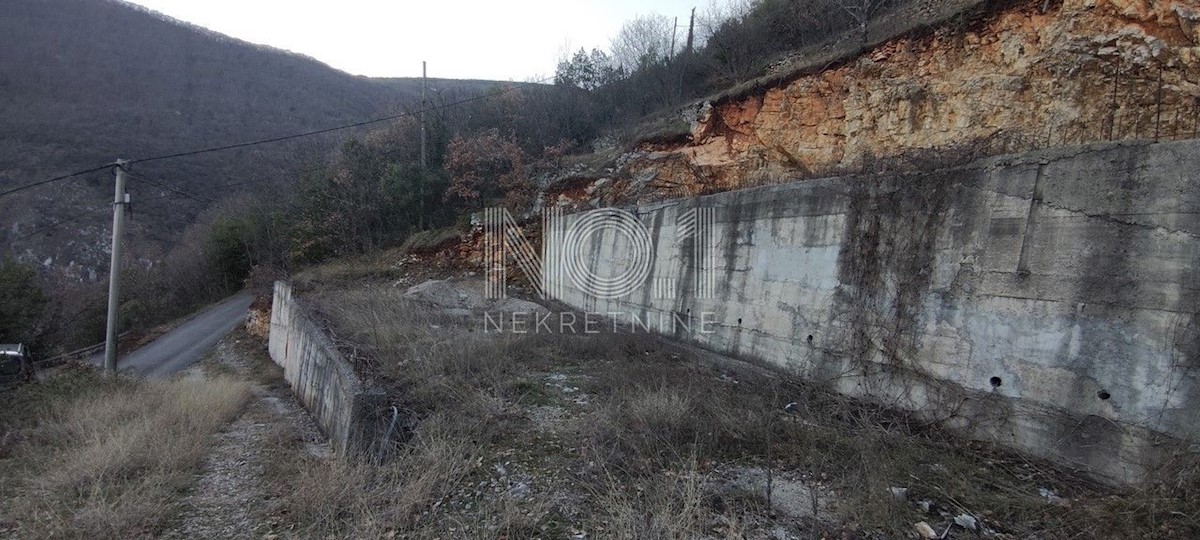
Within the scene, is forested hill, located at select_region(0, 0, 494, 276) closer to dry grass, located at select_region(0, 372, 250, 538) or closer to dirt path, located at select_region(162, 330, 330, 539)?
dry grass, located at select_region(0, 372, 250, 538)

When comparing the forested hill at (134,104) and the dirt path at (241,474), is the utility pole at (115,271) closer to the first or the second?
the dirt path at (241,474)

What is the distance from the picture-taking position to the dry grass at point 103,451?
3.33 m

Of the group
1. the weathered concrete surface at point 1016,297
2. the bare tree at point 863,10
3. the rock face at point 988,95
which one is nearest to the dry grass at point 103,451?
the weathered concrete surface at point 1016,297

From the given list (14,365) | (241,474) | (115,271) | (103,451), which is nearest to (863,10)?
(241,474)

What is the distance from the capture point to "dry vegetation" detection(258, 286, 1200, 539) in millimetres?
2887

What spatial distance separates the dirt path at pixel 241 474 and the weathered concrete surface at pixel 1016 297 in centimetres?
490

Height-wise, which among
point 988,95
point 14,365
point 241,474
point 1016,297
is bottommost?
point 14,365

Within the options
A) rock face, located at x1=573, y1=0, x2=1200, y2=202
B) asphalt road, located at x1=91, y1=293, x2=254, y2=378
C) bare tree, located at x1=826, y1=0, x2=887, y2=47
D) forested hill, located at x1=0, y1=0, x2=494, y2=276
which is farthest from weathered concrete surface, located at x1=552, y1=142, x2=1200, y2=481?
forested hill, located at x1=0, y1=0, x2=494, y2=276

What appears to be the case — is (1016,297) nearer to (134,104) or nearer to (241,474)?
(241,474)

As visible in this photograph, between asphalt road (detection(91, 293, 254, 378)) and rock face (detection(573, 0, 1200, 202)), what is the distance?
1396cm

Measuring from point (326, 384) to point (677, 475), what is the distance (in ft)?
14.3

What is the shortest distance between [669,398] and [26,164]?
4050 centimetres

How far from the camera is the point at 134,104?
38875mm

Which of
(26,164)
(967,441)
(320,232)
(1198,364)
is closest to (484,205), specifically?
(320,232)
